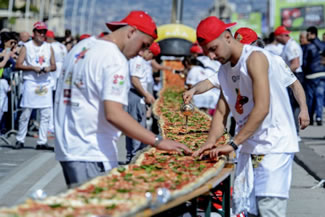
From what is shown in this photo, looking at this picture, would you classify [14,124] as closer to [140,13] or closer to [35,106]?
[35,106]

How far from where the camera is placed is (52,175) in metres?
11.8

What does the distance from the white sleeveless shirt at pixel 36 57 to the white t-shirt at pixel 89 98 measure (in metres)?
9.14

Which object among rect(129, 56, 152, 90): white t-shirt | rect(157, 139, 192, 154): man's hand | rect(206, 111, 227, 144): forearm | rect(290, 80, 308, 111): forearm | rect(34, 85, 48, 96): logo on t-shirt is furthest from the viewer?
rect(34, 85, 48, 96): logo on t-shirt

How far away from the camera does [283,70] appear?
21.2 ft

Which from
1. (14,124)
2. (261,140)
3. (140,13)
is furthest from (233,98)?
(14,124)

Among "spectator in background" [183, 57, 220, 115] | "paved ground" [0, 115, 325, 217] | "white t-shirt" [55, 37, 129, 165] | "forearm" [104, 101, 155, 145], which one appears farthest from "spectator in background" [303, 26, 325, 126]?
"forearm" [104, 101, 155, 145]

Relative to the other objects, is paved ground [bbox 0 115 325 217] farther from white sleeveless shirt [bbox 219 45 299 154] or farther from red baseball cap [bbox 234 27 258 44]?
white sleeveless shirt [bbox 219 45 299 154]

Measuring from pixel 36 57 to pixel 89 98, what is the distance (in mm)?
9443

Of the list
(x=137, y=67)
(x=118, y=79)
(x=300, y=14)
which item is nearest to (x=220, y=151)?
(x=118, y=79)

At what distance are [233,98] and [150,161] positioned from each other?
849 millimetres

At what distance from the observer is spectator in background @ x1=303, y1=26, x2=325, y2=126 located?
20.5m

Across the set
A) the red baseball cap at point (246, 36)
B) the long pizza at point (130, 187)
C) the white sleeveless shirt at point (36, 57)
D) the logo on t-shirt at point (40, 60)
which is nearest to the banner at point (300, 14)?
the white sleeveless shirt at point (36, 57)

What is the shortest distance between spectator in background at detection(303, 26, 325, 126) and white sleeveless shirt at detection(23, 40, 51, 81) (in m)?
8.09

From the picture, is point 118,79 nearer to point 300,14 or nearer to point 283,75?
point 283,75
